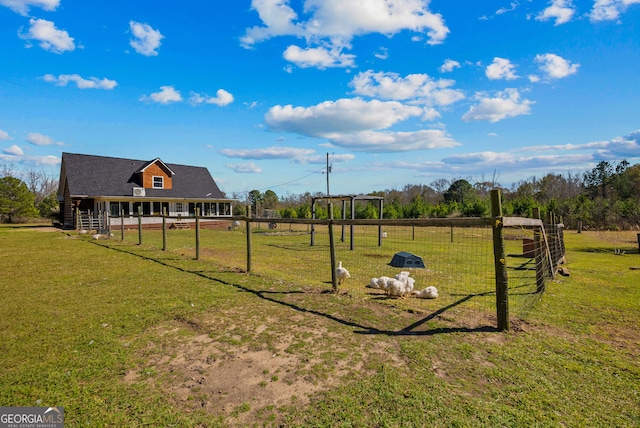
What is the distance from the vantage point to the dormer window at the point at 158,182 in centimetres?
2988

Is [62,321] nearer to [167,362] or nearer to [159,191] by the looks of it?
[167,362]

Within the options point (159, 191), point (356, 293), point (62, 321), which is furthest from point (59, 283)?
point (159, 191)

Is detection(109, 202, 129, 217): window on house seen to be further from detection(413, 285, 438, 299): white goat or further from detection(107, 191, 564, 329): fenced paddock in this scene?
detection(413, 285, 438, 299): white goat

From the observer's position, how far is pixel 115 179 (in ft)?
93.5

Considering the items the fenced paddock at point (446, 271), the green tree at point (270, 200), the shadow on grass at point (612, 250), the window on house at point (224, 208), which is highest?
the green tree at point (270, 200)

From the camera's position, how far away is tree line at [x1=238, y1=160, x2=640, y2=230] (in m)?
28.8

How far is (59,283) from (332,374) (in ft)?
24.3

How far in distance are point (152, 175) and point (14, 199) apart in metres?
16.0

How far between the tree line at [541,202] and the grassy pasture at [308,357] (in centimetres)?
1443

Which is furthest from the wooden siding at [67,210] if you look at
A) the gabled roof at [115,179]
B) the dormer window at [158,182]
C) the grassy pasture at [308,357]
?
the grassy pasture at [308,357]

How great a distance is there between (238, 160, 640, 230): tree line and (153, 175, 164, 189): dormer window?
7.74 metres

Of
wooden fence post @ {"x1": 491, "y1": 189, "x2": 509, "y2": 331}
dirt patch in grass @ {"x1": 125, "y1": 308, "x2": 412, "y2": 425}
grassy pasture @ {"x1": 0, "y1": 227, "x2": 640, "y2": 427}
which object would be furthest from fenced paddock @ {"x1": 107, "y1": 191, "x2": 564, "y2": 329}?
dirt patch in grass @ {"x1": 125, "y1": 308, "x2": 412, "y2": 425}

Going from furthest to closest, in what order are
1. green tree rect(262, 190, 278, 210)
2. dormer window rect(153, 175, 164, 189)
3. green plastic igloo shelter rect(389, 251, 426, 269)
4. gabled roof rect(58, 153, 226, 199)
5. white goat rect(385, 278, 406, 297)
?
green tree rect(262, 190, 278, 210) < dormer window rect(153, 175, 164, 189) < gabled roof rect(58, 153, 226, 199) < green plastic igloo shelter rect(389, 251, 426, 269) < white goat rect(385, 278, 406, 297)

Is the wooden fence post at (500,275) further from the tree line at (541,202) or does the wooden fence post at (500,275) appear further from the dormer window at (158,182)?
the dormer window at (158,182)
